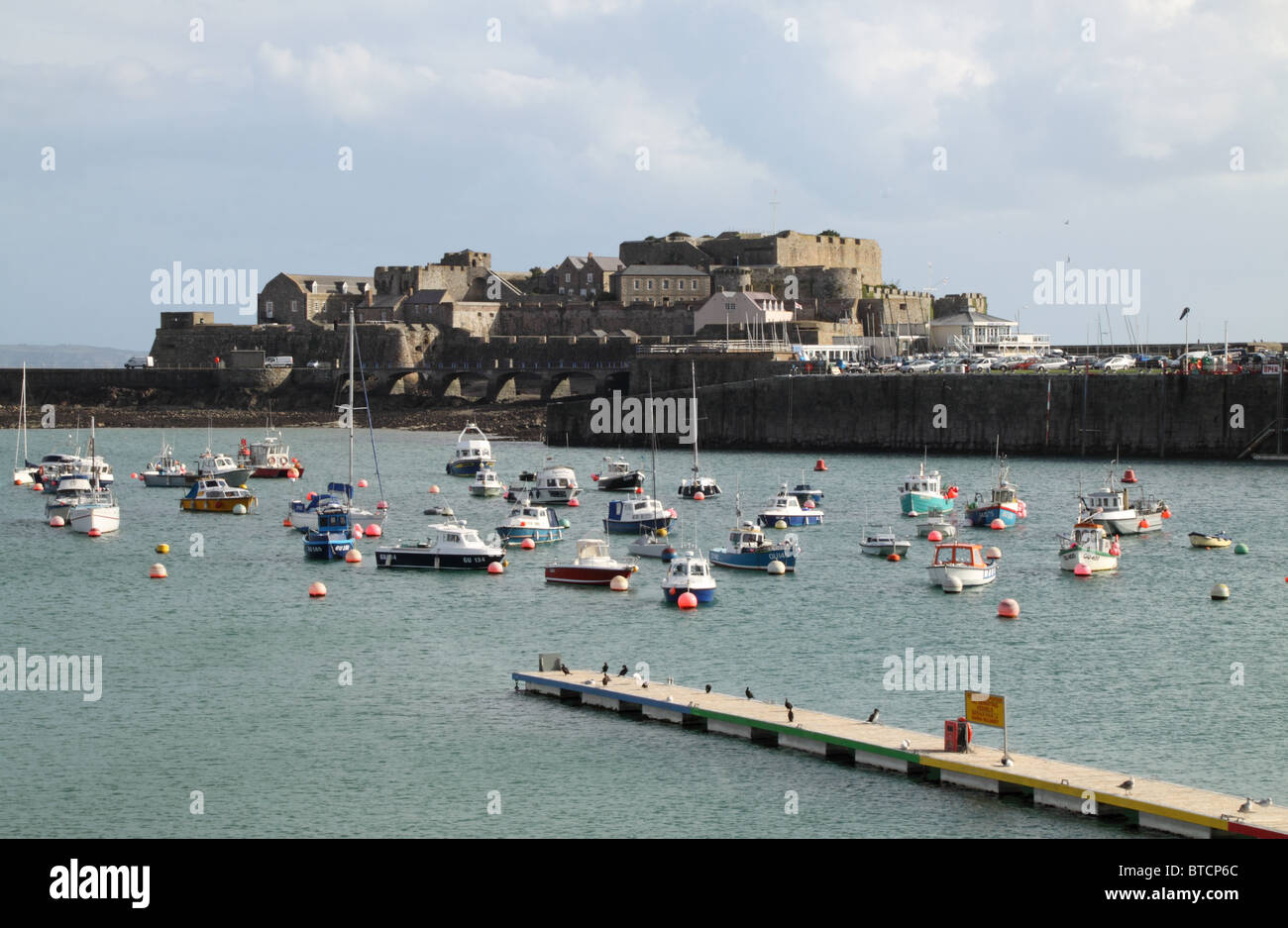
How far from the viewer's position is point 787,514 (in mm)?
52344

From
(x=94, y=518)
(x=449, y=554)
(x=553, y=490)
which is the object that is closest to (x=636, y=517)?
(x=449, y=554)

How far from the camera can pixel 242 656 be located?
32406 mm

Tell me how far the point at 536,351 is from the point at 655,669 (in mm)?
81658

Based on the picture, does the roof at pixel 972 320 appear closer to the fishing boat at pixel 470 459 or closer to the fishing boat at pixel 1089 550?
the fishing boat at pixel 470 459

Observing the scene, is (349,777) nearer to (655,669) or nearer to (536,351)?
(655,669)

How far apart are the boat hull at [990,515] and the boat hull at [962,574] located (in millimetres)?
11644

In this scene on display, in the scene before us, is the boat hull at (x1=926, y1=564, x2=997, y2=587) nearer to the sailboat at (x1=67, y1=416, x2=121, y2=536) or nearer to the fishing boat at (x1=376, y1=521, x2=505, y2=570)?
the fishing boat at (x1=376, y1=521, x2=505, y2=570)

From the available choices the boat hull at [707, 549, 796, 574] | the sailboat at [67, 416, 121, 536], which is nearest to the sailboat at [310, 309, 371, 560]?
the sailboat at [67, 416, 121, 536]

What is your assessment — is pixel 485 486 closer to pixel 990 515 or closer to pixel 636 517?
pixel 636 517

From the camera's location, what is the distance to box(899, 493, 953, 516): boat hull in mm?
55062

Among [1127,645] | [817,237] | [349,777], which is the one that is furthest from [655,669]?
[817,237]

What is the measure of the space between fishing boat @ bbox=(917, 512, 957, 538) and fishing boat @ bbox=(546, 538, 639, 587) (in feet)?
41.6
